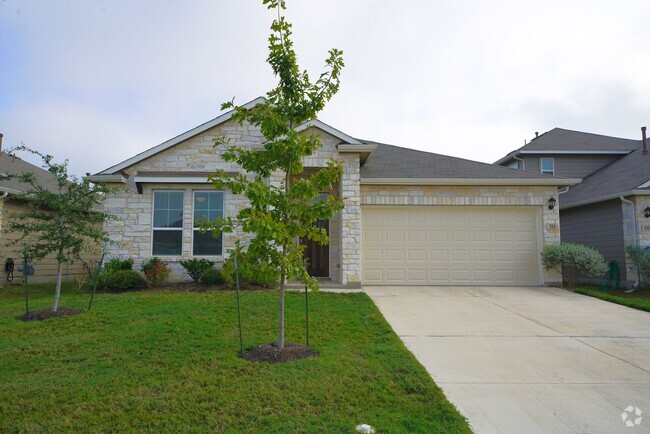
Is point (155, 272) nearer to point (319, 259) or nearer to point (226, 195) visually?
point (226, 195)

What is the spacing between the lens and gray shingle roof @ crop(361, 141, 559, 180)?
38.0ft

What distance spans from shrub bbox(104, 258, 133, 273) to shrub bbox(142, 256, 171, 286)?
0.41 metres

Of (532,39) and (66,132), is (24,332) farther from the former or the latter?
(532,39)

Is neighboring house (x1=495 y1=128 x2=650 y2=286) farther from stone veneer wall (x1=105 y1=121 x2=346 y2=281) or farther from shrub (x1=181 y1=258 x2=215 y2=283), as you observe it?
shrub (x1=181 y1=258 x2=215 y2=283)

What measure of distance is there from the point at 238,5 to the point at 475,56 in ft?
19.1

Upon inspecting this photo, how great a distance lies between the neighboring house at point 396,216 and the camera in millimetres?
11328

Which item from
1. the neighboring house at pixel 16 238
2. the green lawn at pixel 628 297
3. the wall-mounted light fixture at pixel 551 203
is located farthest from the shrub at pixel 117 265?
the green lawn at pixel 628 297

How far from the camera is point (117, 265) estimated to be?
10.8 metres

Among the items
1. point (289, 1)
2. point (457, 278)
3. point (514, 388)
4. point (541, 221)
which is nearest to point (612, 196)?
point (541, 221)

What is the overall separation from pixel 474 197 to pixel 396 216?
223 cm

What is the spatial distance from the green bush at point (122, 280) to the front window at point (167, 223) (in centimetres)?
113

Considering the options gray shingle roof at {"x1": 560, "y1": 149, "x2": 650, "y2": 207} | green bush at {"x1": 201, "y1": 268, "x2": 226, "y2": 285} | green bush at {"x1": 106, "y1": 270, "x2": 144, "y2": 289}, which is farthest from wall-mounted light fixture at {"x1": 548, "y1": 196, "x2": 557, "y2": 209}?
green bush at {"x1": 106, "y1": 270, "x2": 144, "y2": 289}

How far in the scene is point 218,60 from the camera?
35.1 feet

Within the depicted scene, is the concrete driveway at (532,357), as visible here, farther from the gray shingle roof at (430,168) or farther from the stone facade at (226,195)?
the gray shingle roof at (430,168)
